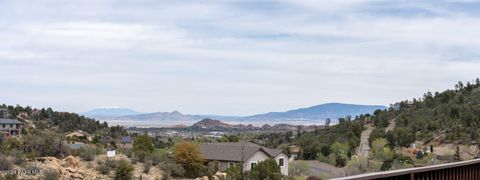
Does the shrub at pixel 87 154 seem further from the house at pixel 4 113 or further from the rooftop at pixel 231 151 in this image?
the house at pixel 4 113

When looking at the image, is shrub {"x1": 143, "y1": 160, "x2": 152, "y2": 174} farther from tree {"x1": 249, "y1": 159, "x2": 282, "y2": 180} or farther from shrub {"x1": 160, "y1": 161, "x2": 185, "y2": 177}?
tree {"x1": 249, "y1": 159, "x2": 282, "y2": 180}

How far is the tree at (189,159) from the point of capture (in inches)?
1877

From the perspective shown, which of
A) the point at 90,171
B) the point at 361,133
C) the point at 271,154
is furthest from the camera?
the point at 361,133

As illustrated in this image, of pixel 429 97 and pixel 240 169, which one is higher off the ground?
pixel 429 97

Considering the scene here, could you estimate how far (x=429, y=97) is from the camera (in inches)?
2702

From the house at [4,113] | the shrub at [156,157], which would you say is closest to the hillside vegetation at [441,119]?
the shrub at [156,157]

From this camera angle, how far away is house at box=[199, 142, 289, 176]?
4922cm

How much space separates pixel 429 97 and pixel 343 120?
1227 cm

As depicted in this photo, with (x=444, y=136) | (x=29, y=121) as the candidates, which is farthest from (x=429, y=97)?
(x=29, y=121)

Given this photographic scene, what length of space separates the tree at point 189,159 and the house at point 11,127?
23.3 metres

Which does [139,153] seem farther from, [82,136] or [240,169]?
[82,136]

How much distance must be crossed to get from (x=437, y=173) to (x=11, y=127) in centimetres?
6438

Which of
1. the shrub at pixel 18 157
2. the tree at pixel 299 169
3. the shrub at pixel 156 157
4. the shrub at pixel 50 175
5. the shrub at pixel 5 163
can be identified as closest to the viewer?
the shrub at pixel 50 175

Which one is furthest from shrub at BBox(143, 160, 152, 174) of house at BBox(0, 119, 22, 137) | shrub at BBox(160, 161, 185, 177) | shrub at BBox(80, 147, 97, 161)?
house at BBox(0, 119, 22, 137)
